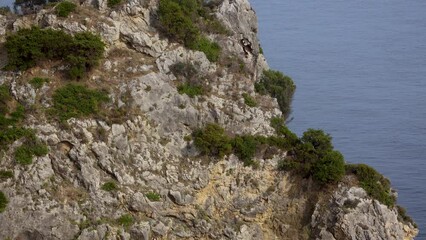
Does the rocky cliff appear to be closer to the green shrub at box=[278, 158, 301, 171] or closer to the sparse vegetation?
the green shrub at box=[278, 158, 301, 171]

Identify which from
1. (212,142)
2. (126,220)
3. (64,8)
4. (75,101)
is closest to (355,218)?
(212,142)

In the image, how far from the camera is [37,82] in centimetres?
2430

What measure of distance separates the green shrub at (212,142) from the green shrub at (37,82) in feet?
17.2

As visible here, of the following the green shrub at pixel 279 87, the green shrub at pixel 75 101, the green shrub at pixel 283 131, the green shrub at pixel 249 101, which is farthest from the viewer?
the green shrub at pixel 279 87

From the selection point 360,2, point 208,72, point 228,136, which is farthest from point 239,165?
point 360,2

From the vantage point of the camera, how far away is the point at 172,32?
26.3 metres

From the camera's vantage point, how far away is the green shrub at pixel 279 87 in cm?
2981

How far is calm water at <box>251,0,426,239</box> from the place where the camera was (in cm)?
5219

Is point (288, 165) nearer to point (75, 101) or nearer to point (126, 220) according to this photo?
point (126, 220)

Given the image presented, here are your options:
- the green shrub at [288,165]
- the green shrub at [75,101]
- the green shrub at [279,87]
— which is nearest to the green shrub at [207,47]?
the green shrub at [279,87]

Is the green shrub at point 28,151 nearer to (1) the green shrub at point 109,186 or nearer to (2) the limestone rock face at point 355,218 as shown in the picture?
(1) the green shrub at point 109,186

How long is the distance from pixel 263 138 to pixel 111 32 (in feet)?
20.6

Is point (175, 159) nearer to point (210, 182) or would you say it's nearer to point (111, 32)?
point (210, 182)

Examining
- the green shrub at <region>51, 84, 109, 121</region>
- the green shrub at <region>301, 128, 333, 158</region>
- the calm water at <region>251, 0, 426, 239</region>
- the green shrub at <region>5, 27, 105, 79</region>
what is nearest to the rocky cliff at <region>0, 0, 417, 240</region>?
the green shrub at <region>51, 84, 109, 121</region>
